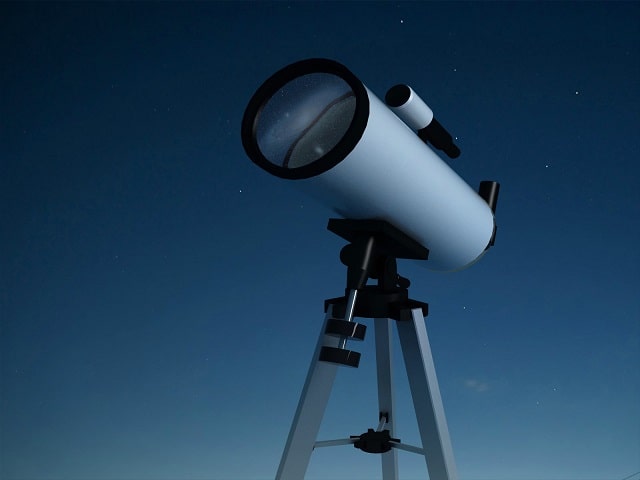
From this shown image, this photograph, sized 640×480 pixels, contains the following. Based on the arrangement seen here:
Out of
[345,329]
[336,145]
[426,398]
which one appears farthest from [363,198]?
[426,398]

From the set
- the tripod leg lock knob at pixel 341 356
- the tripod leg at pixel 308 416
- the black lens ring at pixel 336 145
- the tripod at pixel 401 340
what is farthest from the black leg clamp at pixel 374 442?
the black lens ring at pixel 336 145

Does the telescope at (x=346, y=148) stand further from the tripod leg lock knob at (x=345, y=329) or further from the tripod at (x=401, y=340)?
the tripod leg lock knob at (x=345, y=329)

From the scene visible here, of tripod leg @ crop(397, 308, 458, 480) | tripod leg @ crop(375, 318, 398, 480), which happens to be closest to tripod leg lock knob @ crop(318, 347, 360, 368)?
tripod leg @ crop(397, 308, 458, 480)

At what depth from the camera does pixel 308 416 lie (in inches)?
70.8

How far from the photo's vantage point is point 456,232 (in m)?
2.01

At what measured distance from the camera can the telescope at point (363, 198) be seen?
157cm

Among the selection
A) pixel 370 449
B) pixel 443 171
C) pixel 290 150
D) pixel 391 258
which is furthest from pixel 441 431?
pixel 290 150

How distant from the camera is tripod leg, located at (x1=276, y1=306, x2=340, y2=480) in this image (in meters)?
1.77

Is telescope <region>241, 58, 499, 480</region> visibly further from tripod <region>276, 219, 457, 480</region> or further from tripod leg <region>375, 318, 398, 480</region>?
tripod leg <region>375, 318, 398, 480</region>

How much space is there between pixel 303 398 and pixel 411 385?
0.32 meters

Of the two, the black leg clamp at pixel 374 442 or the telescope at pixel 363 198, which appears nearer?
the telescope at pixel 363 198

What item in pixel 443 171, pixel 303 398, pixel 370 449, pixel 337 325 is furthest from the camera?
pixel 370 449

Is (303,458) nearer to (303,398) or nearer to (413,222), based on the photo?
(303,398)

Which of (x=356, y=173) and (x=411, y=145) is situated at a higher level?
(x=411, y=145)
